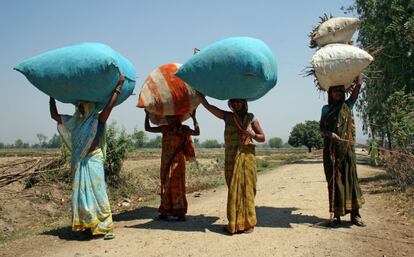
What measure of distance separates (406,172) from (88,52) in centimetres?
781

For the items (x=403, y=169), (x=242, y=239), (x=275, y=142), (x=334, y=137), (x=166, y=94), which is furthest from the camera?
(x=275, y=142)

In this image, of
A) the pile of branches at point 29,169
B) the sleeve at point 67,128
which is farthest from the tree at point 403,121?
the pile of branches at point 29,169

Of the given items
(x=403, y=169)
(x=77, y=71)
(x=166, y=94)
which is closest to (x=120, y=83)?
(x=77, y=71)

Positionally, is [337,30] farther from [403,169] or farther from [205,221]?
[403,169]

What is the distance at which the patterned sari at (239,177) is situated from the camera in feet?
19.8

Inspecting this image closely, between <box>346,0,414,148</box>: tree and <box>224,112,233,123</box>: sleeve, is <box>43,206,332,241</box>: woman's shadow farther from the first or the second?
<box>346,0,414,148</box>: tree

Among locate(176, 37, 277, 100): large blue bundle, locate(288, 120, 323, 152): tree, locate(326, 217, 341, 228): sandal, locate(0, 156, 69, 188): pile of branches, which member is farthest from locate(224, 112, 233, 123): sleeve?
locate(288, 120, 323, 152): tree

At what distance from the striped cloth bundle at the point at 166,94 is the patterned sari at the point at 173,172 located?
19.4 inches

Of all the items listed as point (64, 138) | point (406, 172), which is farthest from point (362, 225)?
point (64, 138)

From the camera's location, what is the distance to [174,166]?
7.04 metres

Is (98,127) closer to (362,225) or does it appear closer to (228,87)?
(228,87)

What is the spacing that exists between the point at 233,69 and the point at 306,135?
173 ft

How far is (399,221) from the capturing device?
→ 682cm

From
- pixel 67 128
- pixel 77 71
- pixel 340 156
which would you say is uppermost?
pixel 77 71
